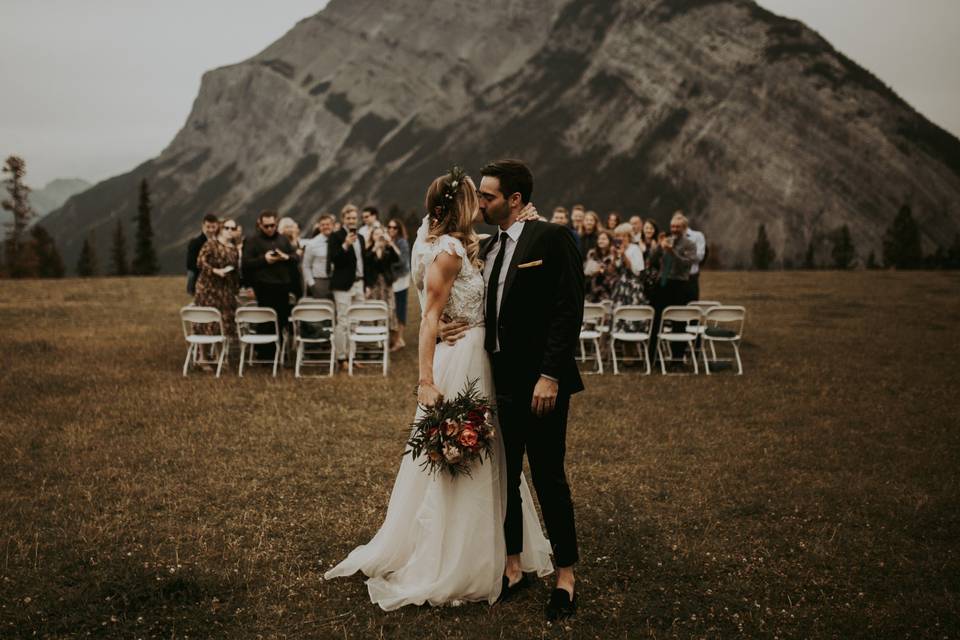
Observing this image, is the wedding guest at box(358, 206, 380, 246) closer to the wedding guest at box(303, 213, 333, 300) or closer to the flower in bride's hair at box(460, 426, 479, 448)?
the wedding guest at box(303, 213, 333, 300)

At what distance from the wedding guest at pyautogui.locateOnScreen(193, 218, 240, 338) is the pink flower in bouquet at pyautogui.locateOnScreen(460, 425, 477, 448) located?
26.6 ft

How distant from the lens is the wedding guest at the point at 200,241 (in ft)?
36.1

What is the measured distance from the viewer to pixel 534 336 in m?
3.75

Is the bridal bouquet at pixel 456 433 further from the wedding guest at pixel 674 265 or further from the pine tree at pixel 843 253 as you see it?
the pine tree at pixel 843 253

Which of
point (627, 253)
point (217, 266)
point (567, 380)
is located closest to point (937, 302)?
point (627, 253)

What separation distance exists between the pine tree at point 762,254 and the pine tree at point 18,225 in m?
92.7

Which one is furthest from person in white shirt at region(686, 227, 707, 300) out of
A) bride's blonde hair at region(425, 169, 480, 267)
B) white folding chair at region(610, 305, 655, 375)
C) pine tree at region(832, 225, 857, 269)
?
pine tree at region(832, 225, 857, 269)

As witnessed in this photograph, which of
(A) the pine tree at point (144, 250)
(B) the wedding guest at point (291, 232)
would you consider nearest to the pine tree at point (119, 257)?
(A) the pine tree at point (144, 250)

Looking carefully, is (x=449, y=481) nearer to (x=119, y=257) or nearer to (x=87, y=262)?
(x=87, y=262)

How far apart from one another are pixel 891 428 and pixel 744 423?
1591 millimetres

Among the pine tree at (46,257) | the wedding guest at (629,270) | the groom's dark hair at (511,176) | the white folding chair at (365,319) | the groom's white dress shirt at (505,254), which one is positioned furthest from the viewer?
the pine tree at (46,257)

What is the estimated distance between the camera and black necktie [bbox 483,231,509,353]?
3791 millimetres

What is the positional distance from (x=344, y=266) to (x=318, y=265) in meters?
0.90

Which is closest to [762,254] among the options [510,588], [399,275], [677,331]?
[677,331]
